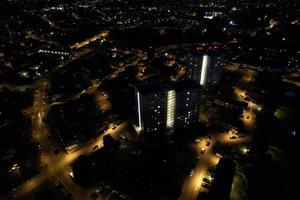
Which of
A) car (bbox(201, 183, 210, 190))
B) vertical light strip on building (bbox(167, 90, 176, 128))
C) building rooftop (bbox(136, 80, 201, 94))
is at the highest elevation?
building rooftop (bbox(136, 80, 201, 94))

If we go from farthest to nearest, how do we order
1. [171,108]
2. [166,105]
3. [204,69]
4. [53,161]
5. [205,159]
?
[204,69], [171,108], [166,105], [53,161], [205,159]

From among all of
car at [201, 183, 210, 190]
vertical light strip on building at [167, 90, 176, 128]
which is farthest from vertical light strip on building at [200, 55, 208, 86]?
car at [201, 183, 210, 190]

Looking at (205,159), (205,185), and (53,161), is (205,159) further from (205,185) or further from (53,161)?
(53,161)

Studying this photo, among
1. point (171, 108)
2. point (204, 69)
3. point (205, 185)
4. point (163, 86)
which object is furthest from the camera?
point (204, 69)

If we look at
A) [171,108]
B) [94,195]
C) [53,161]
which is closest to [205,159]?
[171,108]

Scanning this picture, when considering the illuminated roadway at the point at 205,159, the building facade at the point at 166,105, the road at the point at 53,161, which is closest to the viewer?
the illuminated roadway at the point at 205,159

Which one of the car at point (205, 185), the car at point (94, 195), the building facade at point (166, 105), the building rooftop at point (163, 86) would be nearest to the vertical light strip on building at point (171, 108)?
the building facade at point (166, 105)

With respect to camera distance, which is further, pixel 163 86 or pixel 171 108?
pixel 171 108

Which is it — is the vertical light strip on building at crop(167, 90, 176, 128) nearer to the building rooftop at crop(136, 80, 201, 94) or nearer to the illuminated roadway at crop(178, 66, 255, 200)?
the building rooftop at crop(136, 80, 201, 94)

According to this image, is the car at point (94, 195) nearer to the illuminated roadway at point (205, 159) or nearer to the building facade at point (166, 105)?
the illuminated roadway at point (205, 159)
